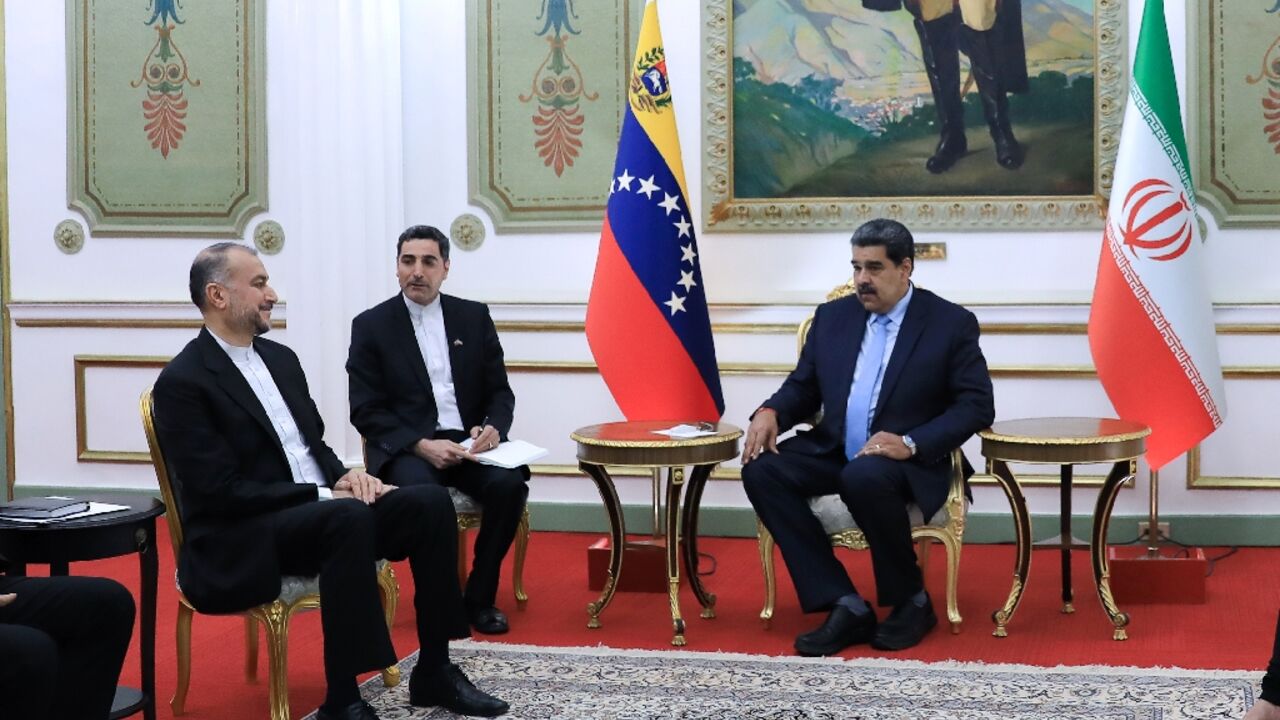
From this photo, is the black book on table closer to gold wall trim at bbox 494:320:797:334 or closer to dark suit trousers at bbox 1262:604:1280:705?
dark suit trousers at bbox 1262:604:1280:705

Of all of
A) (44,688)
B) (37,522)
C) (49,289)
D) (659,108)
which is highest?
(659,108)

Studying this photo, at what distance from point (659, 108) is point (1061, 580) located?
93.7 inches

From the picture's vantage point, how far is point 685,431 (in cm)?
500

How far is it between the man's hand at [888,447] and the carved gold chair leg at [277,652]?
1.89 meters

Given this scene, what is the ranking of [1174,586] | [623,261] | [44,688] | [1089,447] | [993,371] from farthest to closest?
[993,371]
[623,261]
[1174,586]
[1089,447]
[44,688]

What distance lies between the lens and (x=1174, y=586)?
5203 mm

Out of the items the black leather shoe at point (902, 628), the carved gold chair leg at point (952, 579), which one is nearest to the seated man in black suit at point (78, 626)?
the black leather shoe at point (902, 628)

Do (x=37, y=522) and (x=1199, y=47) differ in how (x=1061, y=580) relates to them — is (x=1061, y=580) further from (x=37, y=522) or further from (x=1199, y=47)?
(x=37, y=522)

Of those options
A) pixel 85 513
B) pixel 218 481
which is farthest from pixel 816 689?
pixel 85 513

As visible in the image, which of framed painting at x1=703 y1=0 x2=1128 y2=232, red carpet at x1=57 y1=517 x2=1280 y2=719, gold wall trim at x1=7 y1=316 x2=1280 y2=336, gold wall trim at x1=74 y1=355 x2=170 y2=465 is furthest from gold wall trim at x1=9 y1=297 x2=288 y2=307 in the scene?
framed painting at x1=703 y1=0 x2=1128 y2=232

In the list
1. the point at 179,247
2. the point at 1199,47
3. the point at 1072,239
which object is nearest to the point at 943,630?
the point at 1072,239

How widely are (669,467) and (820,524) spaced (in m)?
0.52

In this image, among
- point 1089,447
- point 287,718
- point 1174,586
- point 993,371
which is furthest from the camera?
point 993,371

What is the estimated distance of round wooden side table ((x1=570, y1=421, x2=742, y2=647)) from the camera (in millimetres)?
4805
